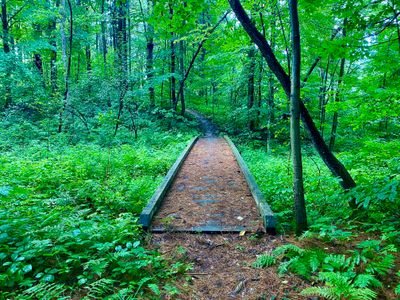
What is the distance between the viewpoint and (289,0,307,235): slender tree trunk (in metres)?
3.52

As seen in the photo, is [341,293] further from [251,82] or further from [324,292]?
[251,82]

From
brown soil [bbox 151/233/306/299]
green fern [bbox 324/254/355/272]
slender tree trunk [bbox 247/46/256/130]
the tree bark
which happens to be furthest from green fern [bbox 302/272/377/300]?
slender tree trunk [bbox 247/46/256/130]

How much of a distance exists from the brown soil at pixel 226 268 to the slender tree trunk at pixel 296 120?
1.61 ft

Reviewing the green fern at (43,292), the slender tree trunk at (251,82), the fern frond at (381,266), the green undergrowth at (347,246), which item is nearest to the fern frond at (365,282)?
the green undergrowth at (347,246)

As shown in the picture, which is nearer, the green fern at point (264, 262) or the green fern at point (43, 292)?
the green fern at point (43, 292)

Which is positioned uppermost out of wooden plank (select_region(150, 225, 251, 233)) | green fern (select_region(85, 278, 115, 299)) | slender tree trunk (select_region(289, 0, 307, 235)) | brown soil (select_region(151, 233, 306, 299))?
slender tree trunk (select_region(289, 0, 307, 235))

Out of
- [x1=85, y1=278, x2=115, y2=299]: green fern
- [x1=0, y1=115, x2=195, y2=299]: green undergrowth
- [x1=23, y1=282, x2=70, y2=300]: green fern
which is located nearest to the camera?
[x1=23, y1=282, x2=70, y2=300]: green fern

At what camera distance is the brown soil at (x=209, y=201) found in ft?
15.2

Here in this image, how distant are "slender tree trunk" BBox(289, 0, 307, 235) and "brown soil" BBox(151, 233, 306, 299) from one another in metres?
0.49

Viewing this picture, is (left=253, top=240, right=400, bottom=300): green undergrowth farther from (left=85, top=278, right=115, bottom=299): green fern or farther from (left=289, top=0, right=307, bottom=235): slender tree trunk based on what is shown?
(left=85, top=278, right=115, bottom=299): green fern

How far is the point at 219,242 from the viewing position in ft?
13.1

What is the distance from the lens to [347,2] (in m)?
4.84

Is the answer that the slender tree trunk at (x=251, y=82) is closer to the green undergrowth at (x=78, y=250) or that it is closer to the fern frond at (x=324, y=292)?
the green undergrowth at (x=78, y=250)

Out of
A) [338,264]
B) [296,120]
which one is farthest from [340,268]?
[296,120]
